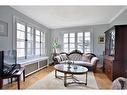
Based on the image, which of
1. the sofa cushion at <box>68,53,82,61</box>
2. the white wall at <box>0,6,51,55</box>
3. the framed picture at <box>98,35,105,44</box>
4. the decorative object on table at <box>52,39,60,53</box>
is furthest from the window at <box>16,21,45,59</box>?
the framed picture at <box>98,35,105,44</box>

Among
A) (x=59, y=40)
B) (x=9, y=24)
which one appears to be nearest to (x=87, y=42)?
(x=59, y=40)

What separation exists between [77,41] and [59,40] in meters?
1.10

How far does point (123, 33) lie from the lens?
4.20m

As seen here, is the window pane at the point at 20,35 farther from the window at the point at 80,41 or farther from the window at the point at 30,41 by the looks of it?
the window at the point at 80,41

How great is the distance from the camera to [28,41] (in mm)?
5477

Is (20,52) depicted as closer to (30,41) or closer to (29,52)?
(29,52)

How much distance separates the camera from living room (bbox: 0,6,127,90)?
157 inches

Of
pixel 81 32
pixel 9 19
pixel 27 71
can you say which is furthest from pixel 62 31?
pixel 9 19

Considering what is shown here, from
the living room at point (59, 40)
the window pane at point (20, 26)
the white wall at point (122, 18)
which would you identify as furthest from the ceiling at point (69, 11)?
the window pane at point (20, 26)

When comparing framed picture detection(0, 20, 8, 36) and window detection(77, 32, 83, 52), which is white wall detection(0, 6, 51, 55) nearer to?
framed picture detection(0, 20, 8, 36)
